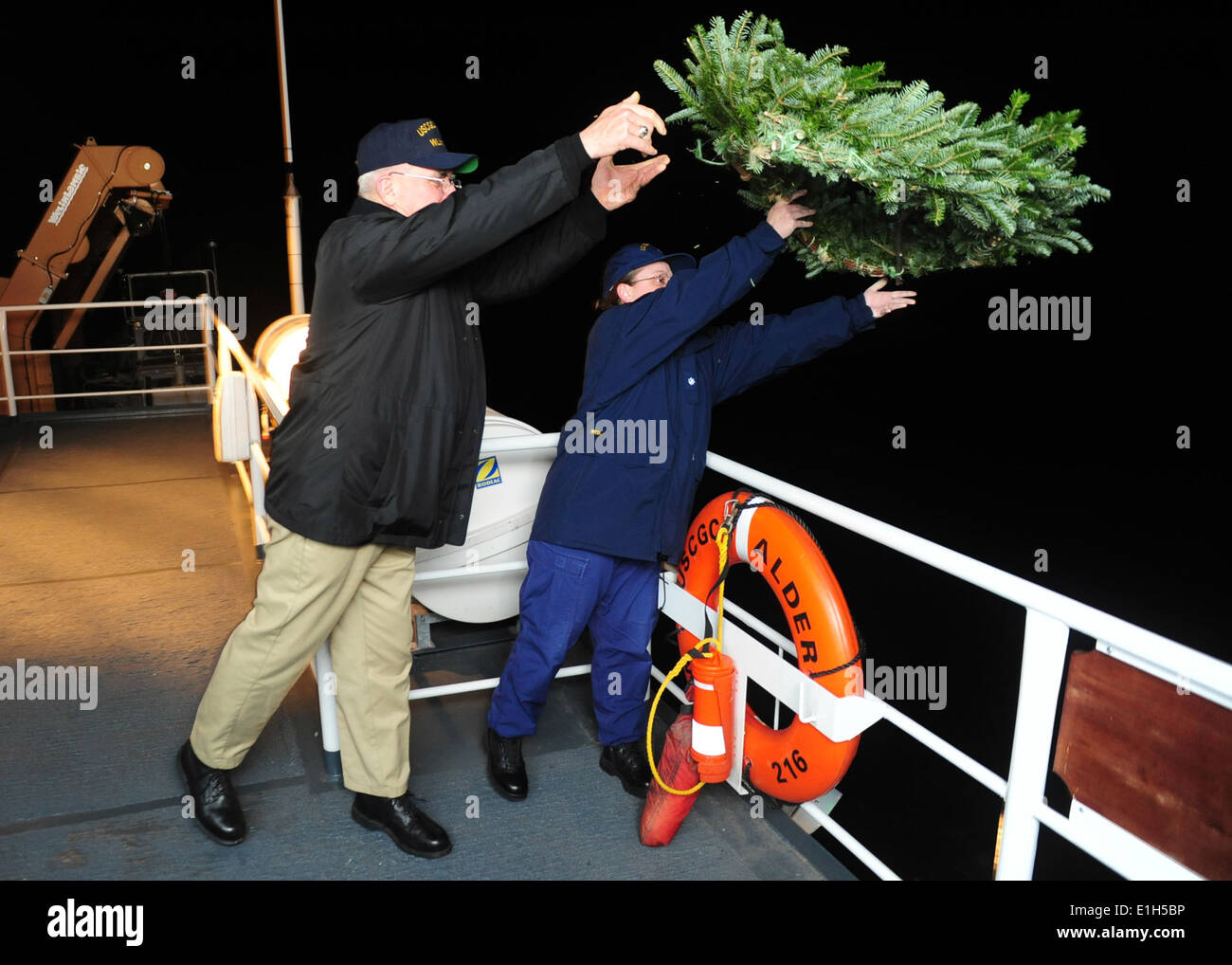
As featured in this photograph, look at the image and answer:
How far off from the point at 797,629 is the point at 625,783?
68cm

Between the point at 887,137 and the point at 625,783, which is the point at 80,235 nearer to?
the point at 625,783

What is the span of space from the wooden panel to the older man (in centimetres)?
123

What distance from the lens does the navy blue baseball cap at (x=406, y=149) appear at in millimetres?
1990

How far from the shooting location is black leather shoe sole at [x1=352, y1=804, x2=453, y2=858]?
219 centimetres

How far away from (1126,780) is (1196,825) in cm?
11

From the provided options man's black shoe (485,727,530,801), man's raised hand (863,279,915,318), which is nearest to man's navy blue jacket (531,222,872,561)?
man's raised hand (863,279,915,318)

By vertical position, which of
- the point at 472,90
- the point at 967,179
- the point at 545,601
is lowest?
the point at 545,601

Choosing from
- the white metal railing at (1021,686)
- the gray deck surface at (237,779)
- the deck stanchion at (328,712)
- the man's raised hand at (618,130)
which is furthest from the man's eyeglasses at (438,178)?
the gray deck surface at (237,779)

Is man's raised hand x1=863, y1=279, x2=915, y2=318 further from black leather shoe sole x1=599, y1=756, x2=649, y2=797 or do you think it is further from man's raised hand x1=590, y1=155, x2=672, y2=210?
black leather shoe sole x1=599, y1=756, x2=649, y2=797

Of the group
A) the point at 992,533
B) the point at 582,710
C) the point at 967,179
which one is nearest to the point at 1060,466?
the point at 992,533

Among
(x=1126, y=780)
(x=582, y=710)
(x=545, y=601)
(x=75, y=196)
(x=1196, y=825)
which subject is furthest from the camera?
(x=75, y=196)

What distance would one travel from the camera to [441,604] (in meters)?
3.18

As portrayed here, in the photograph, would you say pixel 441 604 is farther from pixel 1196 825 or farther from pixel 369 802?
pixel 1196 825

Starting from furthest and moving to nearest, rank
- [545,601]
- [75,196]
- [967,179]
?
[75,196]
[545,601]
[967,179]
